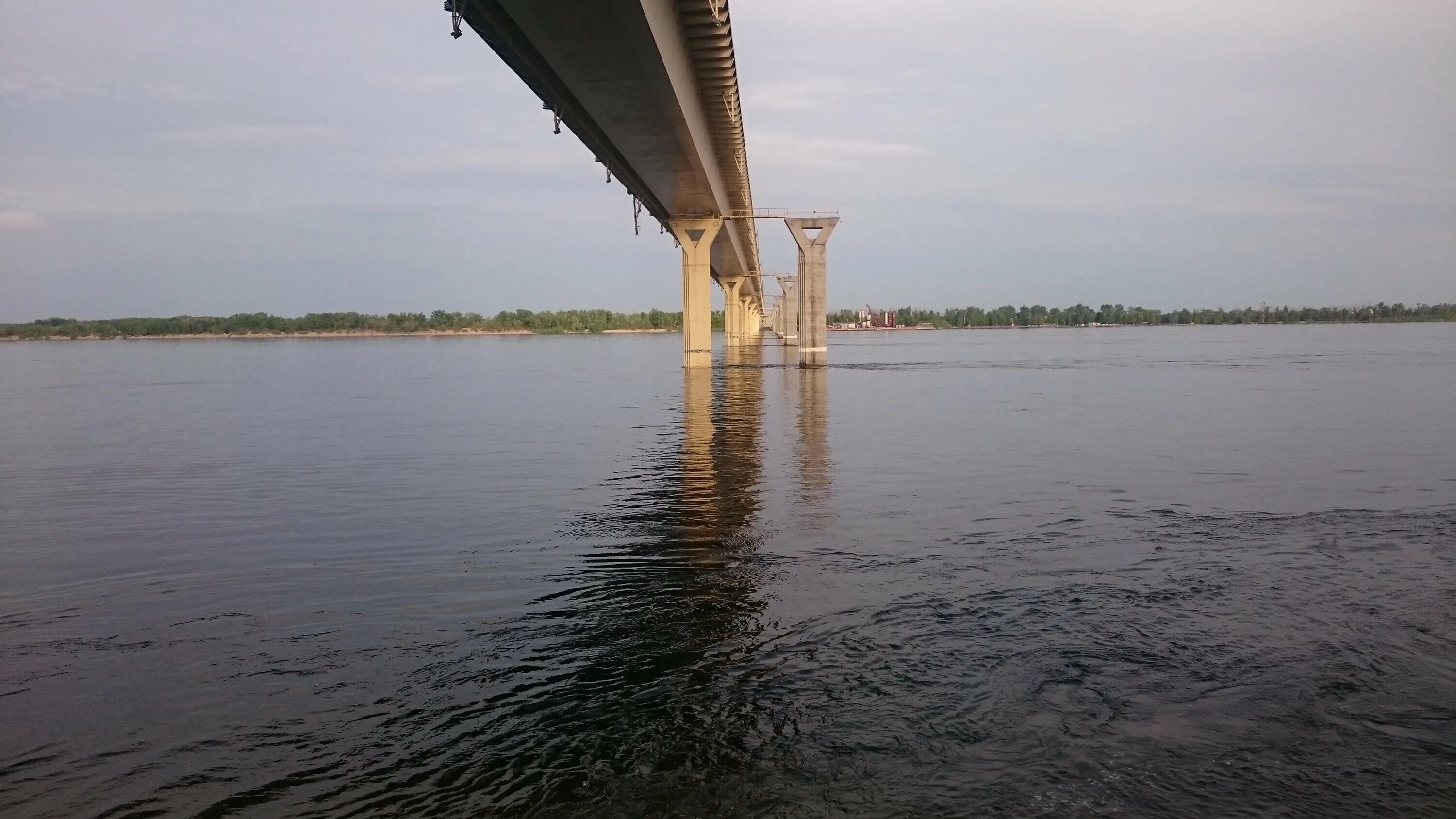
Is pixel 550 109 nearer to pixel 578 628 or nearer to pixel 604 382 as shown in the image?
pixel 604 382

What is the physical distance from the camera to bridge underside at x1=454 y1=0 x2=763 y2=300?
77.9 feet

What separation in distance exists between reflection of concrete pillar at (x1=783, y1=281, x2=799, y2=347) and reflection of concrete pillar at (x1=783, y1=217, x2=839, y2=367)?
237 feet

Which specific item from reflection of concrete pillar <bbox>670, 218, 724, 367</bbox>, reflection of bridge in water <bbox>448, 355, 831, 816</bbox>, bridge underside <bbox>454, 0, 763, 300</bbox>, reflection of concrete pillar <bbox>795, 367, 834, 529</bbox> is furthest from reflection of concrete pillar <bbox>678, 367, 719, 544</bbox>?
reflection of concrete pillar <bbox>670, 218, 724, 367</bbox>

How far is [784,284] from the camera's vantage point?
14762 cm

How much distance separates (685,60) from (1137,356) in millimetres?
60438

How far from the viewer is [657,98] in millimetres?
30938

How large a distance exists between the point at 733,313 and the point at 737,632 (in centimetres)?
12071

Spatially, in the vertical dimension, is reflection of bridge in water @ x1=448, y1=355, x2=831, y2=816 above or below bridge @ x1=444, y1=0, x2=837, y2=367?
below

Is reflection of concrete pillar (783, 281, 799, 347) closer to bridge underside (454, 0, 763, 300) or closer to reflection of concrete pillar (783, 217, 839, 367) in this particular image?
reflection of concrete pillar (783, 217, 839, 367)

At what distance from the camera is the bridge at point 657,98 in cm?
2405

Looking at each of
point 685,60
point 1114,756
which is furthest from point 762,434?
point 1114,756

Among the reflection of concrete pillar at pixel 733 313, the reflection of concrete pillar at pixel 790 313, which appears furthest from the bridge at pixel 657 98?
the reflection of concrete pillar at pixel 790 313

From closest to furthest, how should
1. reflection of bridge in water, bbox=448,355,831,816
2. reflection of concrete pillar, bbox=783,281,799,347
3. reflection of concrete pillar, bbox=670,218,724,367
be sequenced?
reflection of bridge in water, bbox=448,355,831,816 < reflection of concrete pillar, bbox=670,218,724,367 < reflection of concrete pillar, bbox=783,281,799,347

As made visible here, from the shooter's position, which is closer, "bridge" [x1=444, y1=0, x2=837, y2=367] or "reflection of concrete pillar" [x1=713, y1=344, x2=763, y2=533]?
"reflection of concrete pillar" [x1=713, y1=344, x2=763, y2=533]
